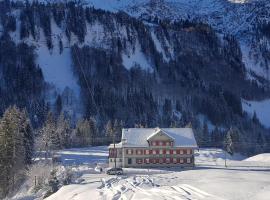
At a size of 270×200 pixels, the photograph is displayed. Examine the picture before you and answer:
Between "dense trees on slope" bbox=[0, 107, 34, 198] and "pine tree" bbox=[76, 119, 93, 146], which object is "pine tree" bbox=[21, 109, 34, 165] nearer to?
"dense trees on slope" bbox=[0, 107, 34, 198]

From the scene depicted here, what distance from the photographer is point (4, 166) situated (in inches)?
2803

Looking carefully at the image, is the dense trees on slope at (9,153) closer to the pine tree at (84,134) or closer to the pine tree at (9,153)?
the pine tree at (9,153)

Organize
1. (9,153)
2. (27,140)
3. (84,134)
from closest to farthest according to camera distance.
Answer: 1. (9,153)
2. (27,140)
3. (84,134)

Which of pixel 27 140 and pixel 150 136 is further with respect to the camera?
pixel 150 136

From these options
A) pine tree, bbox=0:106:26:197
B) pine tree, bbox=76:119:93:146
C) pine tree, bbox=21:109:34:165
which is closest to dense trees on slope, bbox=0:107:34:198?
pine tree, bbox=0:106:26:197

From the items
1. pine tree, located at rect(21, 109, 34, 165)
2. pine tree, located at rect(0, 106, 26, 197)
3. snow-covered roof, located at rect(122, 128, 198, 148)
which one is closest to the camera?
pine tree, located at rect(0, 106, 26, 197)

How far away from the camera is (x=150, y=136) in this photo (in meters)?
100

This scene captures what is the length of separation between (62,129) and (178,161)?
132ft

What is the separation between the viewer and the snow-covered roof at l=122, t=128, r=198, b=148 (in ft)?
326

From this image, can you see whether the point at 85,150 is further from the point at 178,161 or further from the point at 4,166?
the point at 4,166

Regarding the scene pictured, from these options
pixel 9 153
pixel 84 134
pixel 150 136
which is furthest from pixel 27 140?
pixel 84 134

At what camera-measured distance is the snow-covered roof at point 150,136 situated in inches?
3917

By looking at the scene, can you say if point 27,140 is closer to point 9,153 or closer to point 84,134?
point 9,153

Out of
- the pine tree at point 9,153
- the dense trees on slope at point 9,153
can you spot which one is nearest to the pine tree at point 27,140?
the dense trees on slope at point 9,153
